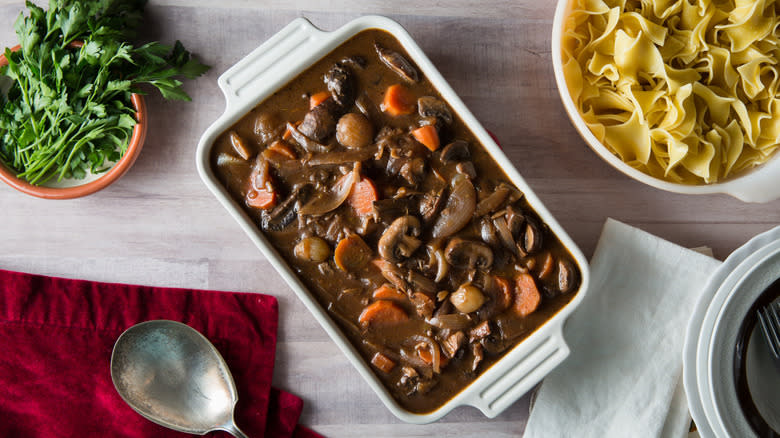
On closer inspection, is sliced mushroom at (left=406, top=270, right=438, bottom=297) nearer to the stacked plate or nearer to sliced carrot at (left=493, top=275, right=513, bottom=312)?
sliced carrot at (left=493, top=275, right=513, bottom=312)

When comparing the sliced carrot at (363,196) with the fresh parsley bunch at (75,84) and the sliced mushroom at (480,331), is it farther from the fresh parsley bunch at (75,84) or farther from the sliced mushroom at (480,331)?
the fresh parsley bunch at (75,84)

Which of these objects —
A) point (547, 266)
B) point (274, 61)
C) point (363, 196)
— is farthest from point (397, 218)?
point (274, 61)

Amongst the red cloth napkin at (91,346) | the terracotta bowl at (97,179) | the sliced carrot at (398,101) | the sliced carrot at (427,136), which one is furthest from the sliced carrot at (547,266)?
the terracotta bowl at (97,179)

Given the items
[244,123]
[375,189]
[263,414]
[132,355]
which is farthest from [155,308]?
[375,189]

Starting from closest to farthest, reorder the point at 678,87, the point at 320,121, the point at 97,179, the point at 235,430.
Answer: the point at 320,121 < the point at 678,87 < the point at 97,179 < the point at 235,430

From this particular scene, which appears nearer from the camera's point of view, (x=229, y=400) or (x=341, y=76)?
(x=341, y=76)

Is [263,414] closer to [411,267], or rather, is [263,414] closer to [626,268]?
[411,267]

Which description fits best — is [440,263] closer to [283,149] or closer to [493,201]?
[493,201]
